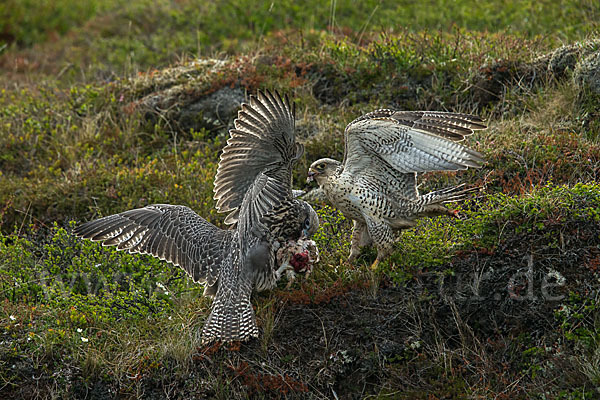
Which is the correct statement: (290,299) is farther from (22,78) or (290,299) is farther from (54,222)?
(22,78)

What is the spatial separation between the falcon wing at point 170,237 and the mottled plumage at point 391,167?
3.76ft

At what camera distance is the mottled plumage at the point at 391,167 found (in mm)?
5812

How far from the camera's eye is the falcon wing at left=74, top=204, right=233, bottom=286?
20.4 feet

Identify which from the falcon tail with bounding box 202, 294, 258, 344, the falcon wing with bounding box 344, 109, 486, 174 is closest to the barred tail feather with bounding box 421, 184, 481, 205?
the falcon wing with bounding box 344, 109, 486, 174

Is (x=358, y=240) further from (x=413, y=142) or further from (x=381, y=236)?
(x=413, y=142)

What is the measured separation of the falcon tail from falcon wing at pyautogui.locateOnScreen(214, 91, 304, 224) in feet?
2.69

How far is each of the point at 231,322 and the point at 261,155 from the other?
1514mm

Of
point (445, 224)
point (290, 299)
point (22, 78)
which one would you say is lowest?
point (22, 78)

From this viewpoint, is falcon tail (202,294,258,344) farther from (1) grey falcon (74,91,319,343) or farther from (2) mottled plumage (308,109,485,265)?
(2) mottled plumage (308,109,485,265)

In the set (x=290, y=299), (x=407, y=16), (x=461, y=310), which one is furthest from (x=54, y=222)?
(x=407, y=16)

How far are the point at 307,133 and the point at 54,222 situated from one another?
127 inches

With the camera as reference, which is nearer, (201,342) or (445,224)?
(201,342)

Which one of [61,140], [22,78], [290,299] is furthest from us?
[22,78]

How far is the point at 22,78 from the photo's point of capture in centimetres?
1227
